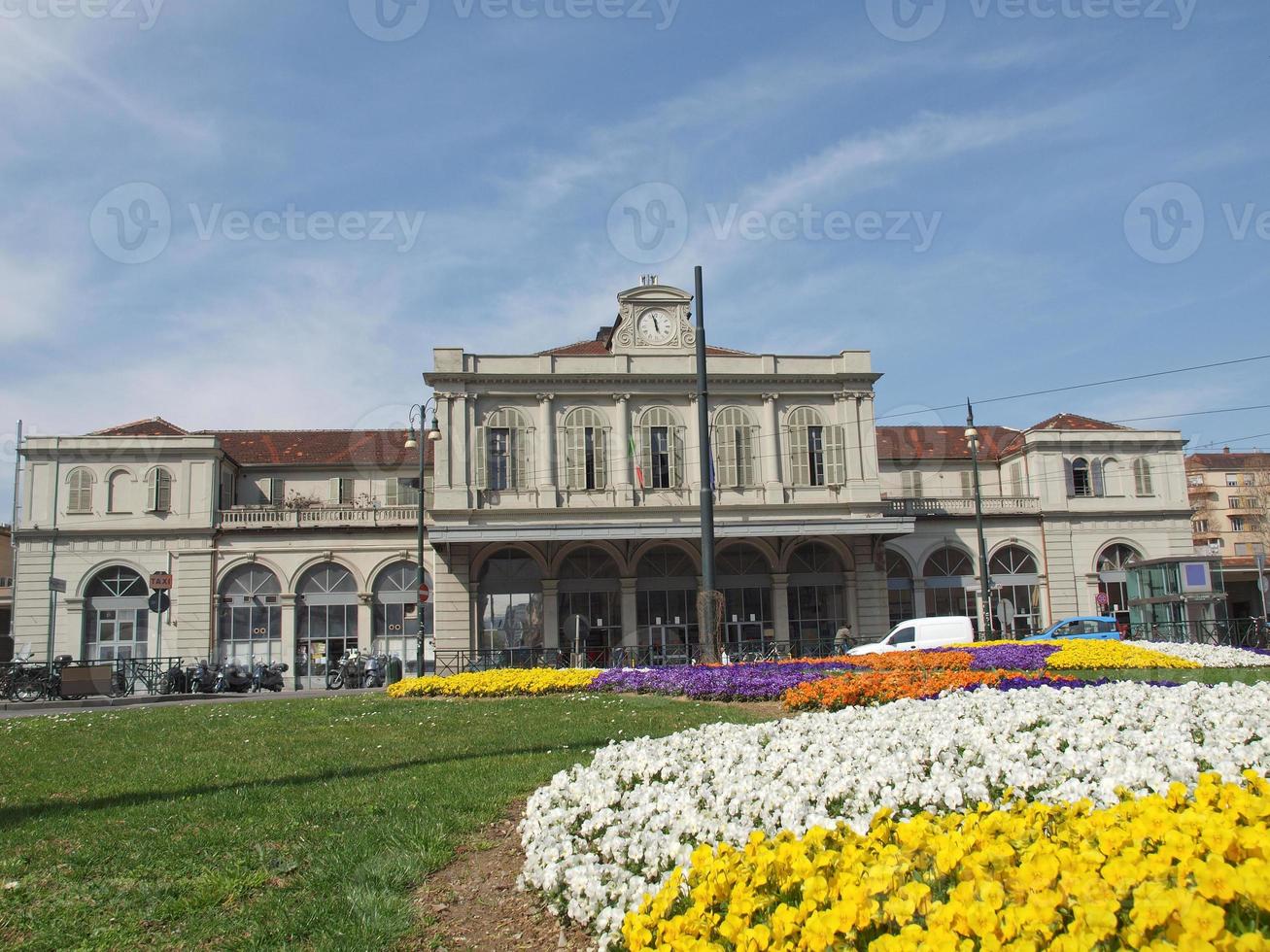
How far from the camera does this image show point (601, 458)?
38.5 metres

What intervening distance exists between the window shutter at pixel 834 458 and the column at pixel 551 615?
1097 centimetres

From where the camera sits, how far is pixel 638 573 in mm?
38406

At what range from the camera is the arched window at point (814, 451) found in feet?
129

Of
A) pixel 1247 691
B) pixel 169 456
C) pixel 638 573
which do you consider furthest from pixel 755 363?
pixel 1247 691

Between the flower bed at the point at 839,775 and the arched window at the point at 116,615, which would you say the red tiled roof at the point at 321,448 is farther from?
the flower bed at the point at 839,775

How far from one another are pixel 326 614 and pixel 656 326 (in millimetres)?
16831

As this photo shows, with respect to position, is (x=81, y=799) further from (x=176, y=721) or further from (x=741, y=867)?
(x=176, y=721)

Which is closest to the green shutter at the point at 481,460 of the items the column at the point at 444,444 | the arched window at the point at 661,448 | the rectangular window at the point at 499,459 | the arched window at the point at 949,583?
the rectangular window at the point at 499,459

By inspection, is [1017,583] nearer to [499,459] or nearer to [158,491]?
[499,459]

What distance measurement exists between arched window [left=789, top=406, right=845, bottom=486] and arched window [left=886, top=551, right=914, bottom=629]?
16.8 ft

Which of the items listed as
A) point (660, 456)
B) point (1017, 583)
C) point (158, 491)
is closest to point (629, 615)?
point (660, 456)

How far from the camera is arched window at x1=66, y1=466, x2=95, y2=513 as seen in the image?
39.8 m

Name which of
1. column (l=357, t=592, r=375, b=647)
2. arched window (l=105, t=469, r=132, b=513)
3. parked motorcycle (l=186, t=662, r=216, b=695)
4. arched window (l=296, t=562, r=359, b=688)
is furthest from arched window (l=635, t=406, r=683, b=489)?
arched window (l=105, t=469, r=132, b=513)

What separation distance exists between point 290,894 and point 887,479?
43.5m
